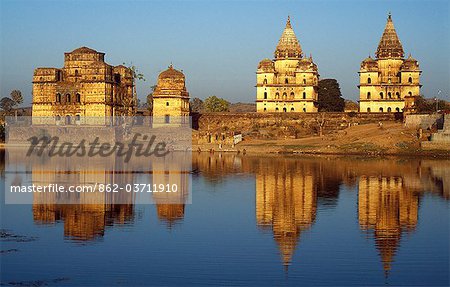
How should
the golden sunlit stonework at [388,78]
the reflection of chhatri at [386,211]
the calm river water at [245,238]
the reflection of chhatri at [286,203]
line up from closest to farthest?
the calm river water at [245,238], the reflection of chhatri at [386,211], the reflection of chhatri at [286,203], the golden sunlit stonework at [388,78]

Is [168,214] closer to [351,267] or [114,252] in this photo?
[114,252]

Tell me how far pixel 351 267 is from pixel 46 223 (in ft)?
33.0

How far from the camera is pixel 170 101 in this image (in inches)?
2559

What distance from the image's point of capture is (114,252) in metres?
18.3

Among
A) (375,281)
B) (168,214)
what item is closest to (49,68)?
(168,214)

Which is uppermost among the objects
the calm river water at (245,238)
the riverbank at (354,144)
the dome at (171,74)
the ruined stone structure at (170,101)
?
the dome at (171,74)

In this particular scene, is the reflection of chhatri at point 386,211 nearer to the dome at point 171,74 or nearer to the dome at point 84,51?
the dome at point 171,74

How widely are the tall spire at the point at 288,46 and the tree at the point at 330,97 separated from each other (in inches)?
456

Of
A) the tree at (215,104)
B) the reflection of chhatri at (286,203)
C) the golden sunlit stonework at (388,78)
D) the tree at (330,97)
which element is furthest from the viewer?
the tree at (215,104)

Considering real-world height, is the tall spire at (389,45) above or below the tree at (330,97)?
above

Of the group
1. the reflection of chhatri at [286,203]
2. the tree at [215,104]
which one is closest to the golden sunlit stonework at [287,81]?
the tree at [215,104]

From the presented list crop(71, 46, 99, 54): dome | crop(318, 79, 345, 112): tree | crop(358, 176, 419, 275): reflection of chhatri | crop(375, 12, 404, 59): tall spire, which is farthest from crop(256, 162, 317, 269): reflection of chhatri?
crop(318, 79, 345, 112): tree

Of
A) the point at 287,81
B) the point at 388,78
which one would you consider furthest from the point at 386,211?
the point at 287,81

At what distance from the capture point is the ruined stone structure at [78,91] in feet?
209
